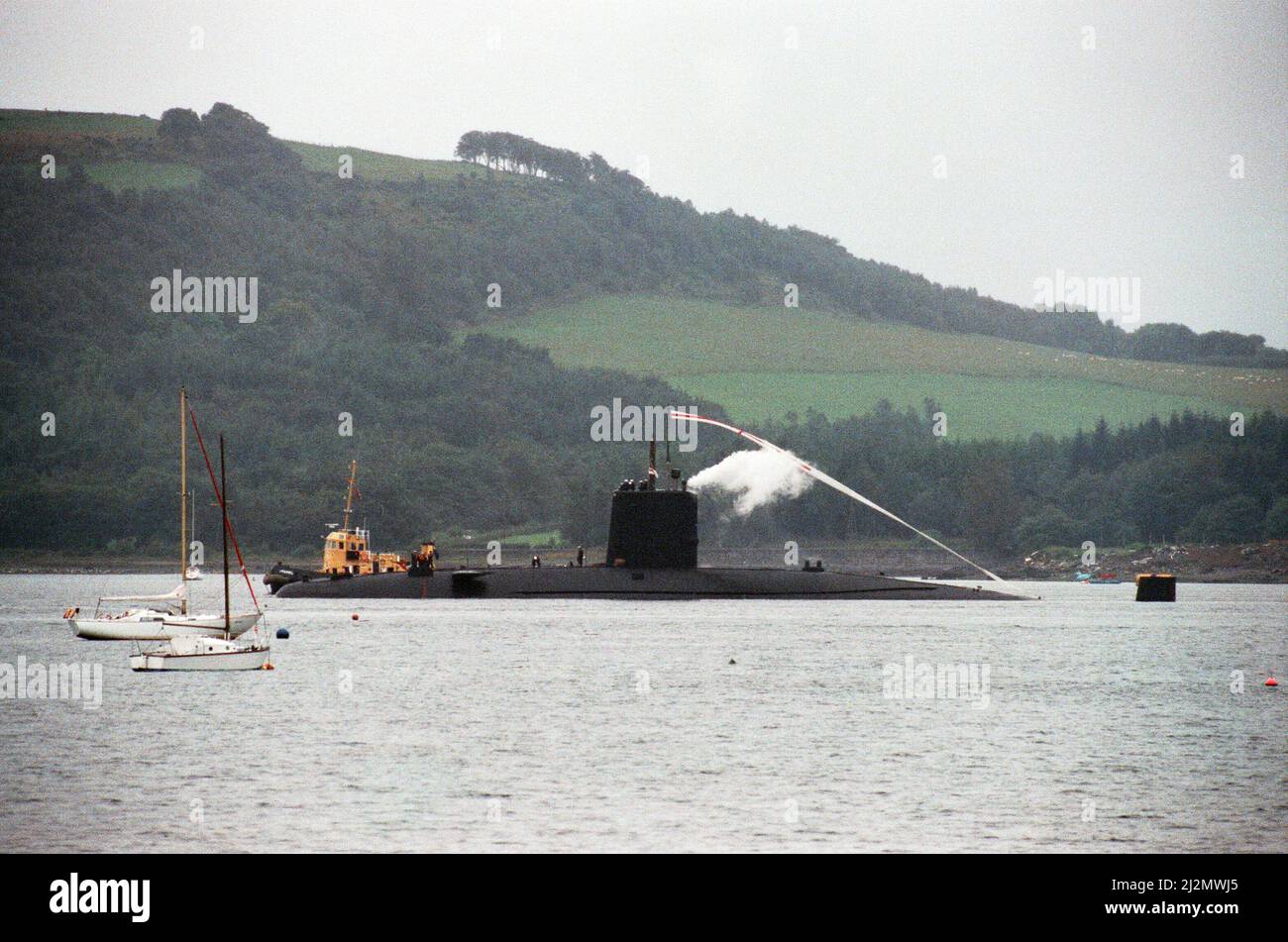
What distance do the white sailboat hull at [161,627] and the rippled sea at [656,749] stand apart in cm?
77

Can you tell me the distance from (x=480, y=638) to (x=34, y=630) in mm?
21054

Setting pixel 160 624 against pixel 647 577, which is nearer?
pixel 160 624

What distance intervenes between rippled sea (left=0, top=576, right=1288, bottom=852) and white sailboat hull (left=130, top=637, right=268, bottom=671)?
0.40m

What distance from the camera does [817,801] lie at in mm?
30531

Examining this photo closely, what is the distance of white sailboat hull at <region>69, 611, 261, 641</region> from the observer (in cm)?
6059

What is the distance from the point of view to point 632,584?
69.8 m

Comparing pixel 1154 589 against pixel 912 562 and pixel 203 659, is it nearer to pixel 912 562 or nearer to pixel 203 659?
pixel 912 562

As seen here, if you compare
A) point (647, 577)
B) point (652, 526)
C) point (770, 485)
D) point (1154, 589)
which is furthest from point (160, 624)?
point (770, 485)

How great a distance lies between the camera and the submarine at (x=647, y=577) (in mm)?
70438

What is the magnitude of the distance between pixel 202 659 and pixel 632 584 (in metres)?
22.1

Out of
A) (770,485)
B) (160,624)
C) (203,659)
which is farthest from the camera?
(770,485)

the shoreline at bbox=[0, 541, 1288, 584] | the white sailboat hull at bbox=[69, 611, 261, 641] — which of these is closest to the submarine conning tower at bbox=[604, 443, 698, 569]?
the white sailboat hull at bbox=[69, 611, 261, 641]

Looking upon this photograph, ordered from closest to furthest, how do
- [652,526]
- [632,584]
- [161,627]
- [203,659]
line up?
[203,659] → [161,627] → [632,584] → [652,526]

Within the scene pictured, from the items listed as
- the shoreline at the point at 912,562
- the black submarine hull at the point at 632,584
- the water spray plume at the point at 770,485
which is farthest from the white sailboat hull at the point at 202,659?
the shoreline at the point at 912,562
